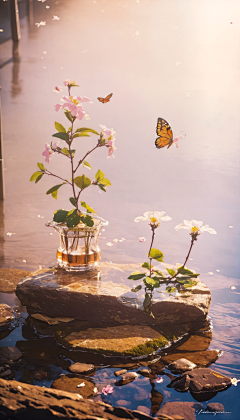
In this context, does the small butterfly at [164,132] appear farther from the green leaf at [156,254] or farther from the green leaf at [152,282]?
the green leaf at [152,282]

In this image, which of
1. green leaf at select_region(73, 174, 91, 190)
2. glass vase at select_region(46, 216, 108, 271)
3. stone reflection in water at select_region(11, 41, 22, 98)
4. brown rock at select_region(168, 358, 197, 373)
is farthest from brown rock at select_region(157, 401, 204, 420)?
stone reflection in water at select_region(11, 41, 22, 98)

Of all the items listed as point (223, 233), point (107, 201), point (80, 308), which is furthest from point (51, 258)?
point (223, 233)

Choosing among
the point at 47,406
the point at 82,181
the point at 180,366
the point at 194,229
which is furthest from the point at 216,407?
the point at 82,181

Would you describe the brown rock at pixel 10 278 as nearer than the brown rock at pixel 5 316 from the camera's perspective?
No

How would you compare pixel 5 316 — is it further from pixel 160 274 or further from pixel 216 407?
pixel 216 407

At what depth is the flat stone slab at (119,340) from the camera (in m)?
1.55

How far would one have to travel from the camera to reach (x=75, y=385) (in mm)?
1345

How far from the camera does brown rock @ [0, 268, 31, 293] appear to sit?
2071mm

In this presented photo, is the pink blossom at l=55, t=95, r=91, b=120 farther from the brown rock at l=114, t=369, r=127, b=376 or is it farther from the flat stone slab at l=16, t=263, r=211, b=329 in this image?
the brown rock at l=114, t=369, r=127, b=376

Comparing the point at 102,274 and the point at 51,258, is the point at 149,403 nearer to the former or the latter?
the point at 102,274

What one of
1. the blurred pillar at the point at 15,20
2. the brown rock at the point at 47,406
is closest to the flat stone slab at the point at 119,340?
the brown rock at the point at 47,406

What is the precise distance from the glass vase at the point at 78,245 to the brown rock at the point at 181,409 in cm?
81

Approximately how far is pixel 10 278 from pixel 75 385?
1.00m

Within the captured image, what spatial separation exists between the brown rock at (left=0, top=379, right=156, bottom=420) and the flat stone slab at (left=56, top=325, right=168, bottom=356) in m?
0.42
